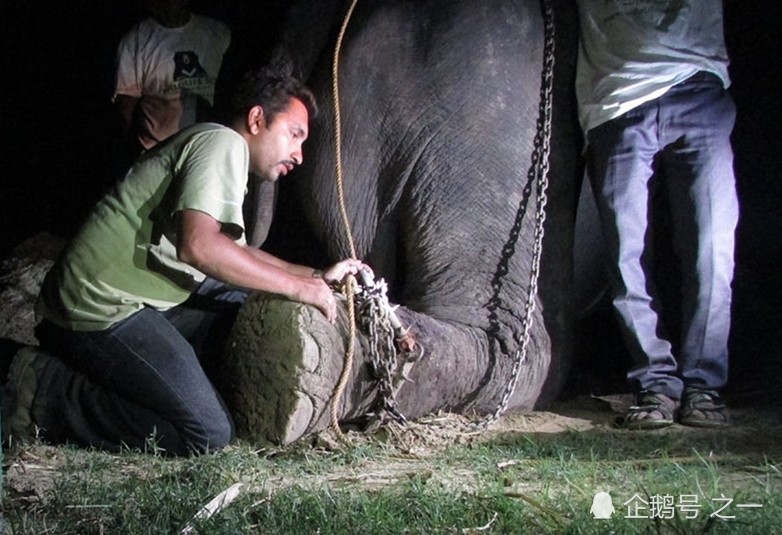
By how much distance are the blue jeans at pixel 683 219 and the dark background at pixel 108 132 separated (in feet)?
2.79

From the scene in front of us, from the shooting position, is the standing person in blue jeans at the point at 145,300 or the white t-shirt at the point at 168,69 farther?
the white t-shirt at the point at 168,69

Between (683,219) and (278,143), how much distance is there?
5.66 feet

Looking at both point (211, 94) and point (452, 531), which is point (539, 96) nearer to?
point (211, 94)

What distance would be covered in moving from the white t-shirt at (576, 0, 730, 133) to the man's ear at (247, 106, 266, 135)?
147 centimetres

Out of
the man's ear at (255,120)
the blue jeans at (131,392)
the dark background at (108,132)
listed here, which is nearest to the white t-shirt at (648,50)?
the dark background at (108,132)

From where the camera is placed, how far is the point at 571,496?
11.0 ft

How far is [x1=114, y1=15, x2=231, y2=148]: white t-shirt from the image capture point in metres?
5.72

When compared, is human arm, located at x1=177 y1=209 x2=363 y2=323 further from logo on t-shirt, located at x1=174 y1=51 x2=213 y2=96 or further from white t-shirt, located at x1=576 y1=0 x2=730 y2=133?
logo on t-shirt, located at x1=174 y1=51 x2=213 y2=96

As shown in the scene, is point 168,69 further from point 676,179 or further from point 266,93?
point 676,179

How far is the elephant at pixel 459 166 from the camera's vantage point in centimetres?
504

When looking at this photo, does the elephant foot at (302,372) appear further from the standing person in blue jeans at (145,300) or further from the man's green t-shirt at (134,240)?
the man's green t-shirt at (134,240)

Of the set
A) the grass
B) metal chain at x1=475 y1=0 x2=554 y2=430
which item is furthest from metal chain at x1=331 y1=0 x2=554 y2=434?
the grass

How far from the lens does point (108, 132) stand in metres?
7.64

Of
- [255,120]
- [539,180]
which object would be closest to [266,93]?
[255,120]
